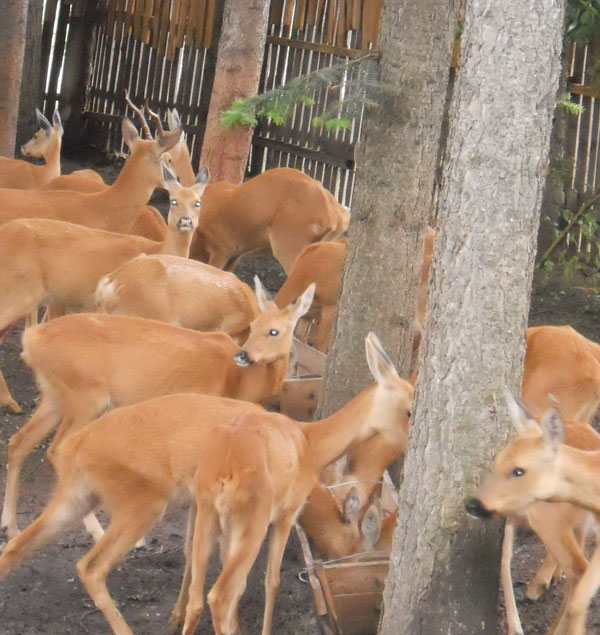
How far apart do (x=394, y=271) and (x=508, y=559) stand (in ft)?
5.83

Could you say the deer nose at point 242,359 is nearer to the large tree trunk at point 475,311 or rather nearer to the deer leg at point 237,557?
the deer leg at point 237,557

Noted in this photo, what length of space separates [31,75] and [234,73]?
524 cm

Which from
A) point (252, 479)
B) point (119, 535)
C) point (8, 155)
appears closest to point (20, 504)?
point (119, 535)

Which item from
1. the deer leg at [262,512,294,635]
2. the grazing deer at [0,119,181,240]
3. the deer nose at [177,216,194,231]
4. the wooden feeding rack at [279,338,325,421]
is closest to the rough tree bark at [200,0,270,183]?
the grazing deer at [0,119,181,240]

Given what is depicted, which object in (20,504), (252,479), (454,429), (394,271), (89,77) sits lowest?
(20,504)

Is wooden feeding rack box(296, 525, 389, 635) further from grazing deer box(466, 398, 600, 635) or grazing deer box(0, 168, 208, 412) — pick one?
grazing deer box(0, 168, 208, 412)

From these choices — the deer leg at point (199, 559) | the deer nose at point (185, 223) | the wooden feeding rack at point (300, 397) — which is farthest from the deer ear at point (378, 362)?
the deer nose at point (185, 223)

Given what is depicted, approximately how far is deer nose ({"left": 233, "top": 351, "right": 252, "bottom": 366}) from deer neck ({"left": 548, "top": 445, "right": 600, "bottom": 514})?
7.67 feet

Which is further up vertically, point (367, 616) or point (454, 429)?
point (454, 429)

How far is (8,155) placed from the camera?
483 inches

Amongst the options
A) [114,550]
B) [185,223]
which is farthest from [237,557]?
[185,223]

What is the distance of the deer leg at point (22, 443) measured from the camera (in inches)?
256

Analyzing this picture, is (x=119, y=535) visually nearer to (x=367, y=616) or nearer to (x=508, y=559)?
(x=367, y=616)

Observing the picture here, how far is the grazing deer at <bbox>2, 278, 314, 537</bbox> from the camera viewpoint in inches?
259
